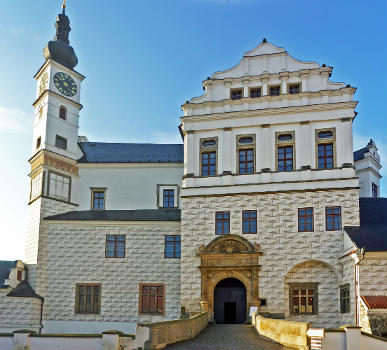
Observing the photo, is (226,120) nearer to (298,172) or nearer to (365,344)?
(298,172)

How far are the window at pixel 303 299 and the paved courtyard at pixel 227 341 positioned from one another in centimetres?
373

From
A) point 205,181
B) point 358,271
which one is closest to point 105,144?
point 205,181

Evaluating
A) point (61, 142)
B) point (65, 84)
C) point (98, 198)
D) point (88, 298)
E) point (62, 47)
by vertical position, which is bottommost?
point (88, 298)

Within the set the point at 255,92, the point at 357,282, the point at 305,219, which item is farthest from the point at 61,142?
the point at 357,282

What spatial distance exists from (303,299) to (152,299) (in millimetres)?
7773

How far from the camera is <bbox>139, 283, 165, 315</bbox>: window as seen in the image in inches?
1122

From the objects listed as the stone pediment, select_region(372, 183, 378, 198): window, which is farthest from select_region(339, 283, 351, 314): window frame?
select_region(372, 183, 378, 198): window

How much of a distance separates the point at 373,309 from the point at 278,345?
5.91m

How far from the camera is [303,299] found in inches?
1013

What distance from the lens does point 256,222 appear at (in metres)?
27.0

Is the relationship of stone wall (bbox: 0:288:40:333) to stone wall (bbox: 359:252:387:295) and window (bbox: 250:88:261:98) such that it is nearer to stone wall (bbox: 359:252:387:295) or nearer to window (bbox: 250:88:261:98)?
window (bbox: 250:88:261:98)

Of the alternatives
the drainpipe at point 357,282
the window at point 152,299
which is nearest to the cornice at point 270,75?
the drainpipe at point 357,282

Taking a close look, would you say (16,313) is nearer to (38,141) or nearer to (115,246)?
(115,246)

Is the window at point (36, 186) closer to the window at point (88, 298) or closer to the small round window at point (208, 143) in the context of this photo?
the window at point (88, 298)
